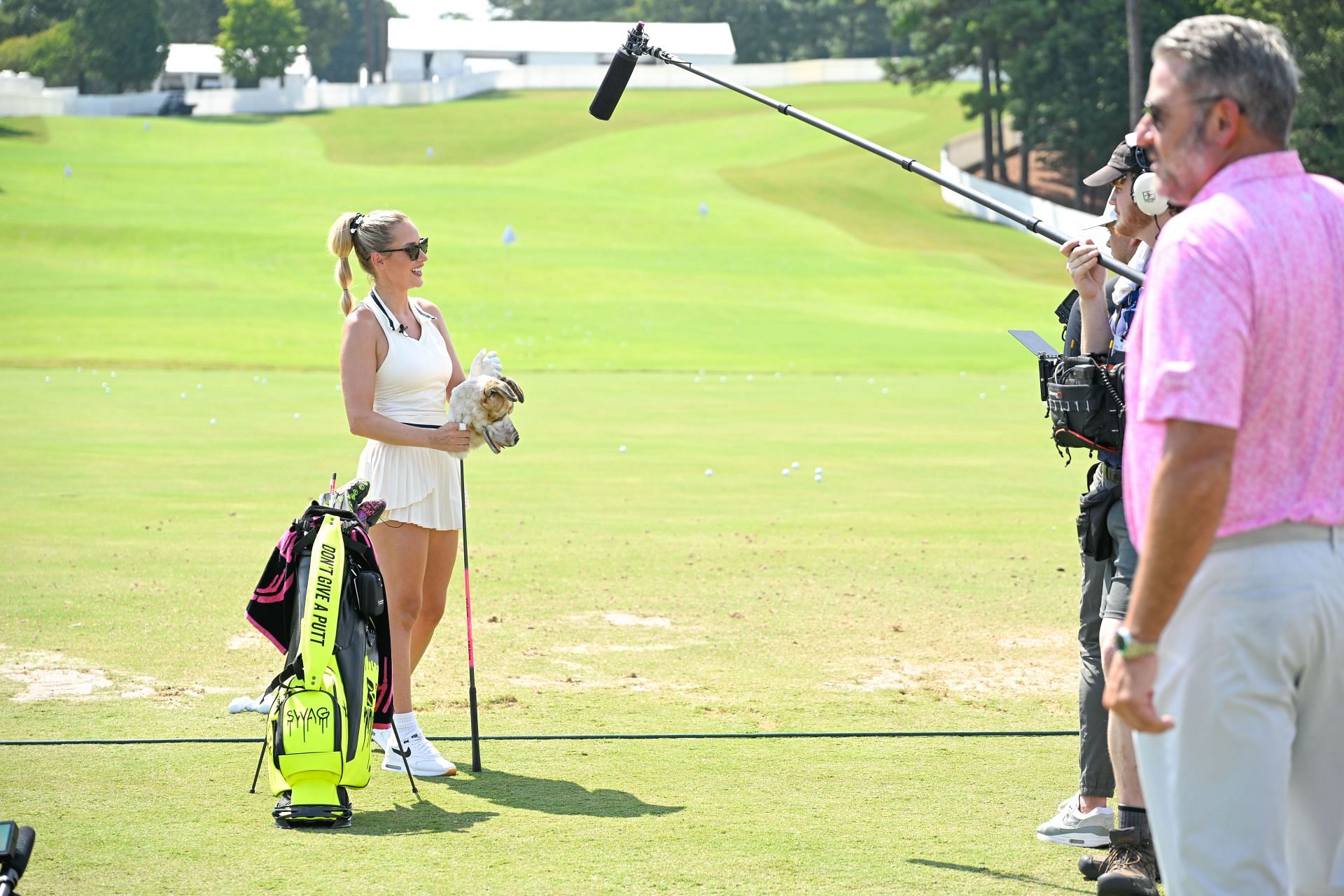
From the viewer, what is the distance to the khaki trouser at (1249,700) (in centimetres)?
296

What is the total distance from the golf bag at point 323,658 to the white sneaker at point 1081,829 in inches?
96.1

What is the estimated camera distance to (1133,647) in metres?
2.99

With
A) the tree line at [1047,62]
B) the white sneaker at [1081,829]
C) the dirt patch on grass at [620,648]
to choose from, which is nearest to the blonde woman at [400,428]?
the dirt patch on grass at [620,648]

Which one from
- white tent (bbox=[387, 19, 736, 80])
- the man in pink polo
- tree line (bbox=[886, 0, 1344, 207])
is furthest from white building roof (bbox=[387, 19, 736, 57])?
the man in pink polo

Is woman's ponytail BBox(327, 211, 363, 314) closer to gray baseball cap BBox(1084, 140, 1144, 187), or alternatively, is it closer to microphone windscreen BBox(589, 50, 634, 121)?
microphone windscreen BBox(589, 50, 634, 121)

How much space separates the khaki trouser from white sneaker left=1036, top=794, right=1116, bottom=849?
92.3 inches

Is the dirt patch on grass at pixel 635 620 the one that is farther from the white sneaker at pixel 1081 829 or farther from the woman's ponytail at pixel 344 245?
the white sneaker at pixel 1081 829

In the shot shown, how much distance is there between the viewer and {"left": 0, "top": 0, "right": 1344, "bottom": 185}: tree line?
51.4m

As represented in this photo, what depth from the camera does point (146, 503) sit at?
46.1ft

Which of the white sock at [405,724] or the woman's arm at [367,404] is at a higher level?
the woman's arm at [367,404]

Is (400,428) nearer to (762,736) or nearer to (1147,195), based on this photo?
(762,736)

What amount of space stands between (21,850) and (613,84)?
3.91 meters

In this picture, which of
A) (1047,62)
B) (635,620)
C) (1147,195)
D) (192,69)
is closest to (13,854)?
(1147,195)

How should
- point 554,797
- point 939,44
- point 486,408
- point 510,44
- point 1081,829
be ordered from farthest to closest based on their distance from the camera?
1. point 510,44
2. point 939,44
3. point 486,408
4. point 554,797
5. point 1081,829
